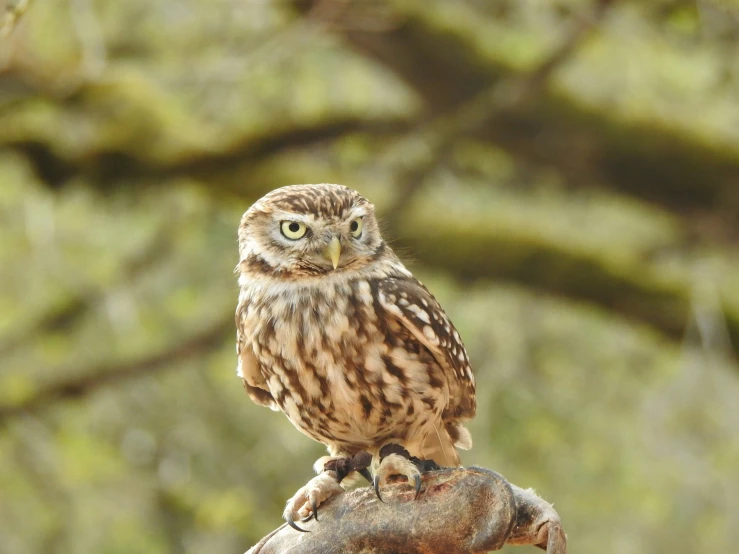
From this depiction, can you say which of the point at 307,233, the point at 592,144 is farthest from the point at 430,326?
the point at 592,144

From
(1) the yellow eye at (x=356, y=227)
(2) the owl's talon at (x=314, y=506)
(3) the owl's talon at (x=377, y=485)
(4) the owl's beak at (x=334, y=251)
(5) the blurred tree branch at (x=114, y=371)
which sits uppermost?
(1) the yellow eye at (x=356, y=227)


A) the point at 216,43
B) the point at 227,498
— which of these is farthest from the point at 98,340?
the point at 216,43

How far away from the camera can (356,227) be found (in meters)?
2.79

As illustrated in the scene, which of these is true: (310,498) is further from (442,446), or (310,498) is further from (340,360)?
(442,446)

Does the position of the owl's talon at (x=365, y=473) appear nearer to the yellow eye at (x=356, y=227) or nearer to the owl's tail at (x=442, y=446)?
the owl's tail at (x=442, y=446)

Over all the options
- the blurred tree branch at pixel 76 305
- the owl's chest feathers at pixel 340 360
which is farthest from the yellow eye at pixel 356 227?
the blurred tree branch at pixel 76 305

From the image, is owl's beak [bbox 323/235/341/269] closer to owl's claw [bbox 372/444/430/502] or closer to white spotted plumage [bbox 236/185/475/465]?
white spotted plumage [bbox 236/185/475/465]

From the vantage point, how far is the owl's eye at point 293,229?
8.82 ft

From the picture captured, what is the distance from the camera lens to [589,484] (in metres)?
6.09

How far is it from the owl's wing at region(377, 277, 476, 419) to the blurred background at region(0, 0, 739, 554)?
6.07 feet

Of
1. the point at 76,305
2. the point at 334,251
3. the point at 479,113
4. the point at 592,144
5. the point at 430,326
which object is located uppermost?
the point at 479,113

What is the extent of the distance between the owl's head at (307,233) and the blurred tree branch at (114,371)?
Answer: 2659 mm

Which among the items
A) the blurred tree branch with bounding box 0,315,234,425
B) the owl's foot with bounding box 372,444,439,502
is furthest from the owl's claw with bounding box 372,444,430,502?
the blurred tree branch with bounding box 0,315,234,425

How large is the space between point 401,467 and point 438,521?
0.85 ft
